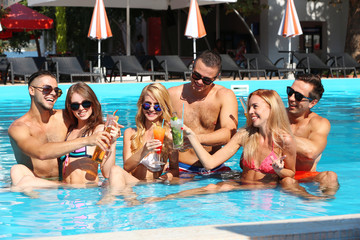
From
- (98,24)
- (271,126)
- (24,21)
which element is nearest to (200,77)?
(271,126)

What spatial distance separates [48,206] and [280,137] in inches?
75.6

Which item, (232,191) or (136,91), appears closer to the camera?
(232,191)

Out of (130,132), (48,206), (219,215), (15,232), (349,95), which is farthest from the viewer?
(349,95)

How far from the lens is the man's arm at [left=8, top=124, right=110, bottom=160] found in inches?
169

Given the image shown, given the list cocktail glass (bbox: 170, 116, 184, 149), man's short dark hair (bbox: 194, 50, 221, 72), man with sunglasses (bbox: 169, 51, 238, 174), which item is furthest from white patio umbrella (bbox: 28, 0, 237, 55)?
cocktail glass (bbox: 170, 116, 184, 149)

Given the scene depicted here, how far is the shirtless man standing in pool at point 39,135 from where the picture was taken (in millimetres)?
4766

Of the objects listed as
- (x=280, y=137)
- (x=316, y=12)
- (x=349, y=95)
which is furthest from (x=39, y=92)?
(x=316, y=12)

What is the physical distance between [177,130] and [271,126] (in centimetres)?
92

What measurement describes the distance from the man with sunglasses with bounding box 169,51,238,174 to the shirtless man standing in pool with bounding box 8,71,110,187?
44.2 inches

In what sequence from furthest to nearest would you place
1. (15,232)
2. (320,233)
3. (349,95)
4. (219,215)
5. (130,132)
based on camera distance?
1. (349,95)
2. (130,132)
3. (219,215)
4. (15,232)
5. (320,233)

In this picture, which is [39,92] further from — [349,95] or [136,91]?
[349,95]

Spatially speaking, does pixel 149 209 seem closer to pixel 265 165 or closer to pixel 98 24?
pixel 265 165

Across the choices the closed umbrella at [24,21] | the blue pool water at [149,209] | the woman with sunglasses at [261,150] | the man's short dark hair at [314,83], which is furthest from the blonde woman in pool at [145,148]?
the closed umbrella at [24,21]

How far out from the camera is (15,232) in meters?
4.05
